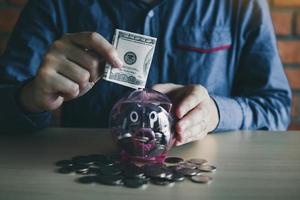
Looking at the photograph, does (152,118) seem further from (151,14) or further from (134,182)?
(151,14)

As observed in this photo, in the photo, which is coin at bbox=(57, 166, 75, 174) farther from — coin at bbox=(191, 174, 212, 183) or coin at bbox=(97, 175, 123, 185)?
coin at bbox=(191, 174, 212, 183)

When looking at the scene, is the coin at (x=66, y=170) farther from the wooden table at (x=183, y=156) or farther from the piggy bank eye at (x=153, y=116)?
the piggy bank eye at (x=153, y=116)

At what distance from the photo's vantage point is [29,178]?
62 cm

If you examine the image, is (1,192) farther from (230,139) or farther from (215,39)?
(215,39)

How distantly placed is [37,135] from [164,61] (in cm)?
35

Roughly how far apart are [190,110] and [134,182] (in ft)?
0.79

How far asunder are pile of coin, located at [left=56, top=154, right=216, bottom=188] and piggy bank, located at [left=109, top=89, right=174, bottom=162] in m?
0.02

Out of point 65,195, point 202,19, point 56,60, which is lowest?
point 65,195

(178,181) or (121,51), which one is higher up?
(121,51)

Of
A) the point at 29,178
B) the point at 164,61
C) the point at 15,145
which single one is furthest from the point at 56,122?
the point at 29,178

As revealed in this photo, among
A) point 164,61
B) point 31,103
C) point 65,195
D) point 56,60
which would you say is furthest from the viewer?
point 164,61

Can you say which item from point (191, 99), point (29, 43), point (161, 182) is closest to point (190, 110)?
point (191, 99)

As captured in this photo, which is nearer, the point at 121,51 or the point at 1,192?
the point at 1,192

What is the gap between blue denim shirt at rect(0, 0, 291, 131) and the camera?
3.63 ft
